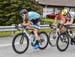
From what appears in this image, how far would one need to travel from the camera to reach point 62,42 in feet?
37.9

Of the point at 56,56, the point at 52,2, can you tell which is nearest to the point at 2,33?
the point at 56,56

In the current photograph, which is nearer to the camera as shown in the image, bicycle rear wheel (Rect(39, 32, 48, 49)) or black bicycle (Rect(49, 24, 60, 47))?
bicycle rear wheel (Rect(39, 32, 48, 49))

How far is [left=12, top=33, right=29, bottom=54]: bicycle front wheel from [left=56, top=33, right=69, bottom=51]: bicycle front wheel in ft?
3.86

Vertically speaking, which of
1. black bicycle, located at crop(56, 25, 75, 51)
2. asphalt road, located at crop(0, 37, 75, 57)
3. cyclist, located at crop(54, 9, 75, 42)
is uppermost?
cyclist, located at crop(54, 9, 75, 42)

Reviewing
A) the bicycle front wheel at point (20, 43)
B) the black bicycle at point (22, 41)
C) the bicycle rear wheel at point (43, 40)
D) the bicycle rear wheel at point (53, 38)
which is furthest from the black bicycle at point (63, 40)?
the bicycle front wheel at point (20, 43)

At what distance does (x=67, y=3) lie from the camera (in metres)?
52.8

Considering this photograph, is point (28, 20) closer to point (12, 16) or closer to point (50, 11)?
point (12, 16)

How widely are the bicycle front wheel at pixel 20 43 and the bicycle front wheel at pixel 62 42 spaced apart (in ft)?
3.86

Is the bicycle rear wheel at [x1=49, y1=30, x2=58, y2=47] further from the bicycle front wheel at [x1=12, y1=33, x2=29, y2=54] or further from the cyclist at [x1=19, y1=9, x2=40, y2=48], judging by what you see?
the bicycle front wheel at [x1=12, y1=33, x2=29, y2=54]

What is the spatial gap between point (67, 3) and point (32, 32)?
42.1 metres

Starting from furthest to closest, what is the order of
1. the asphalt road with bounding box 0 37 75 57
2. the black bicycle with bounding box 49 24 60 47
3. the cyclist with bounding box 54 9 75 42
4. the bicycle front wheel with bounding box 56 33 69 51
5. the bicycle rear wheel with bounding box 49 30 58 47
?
1. the bicycle rear wheel with bounding box 49 30 58 47
2. the black bicycle with bounding box 49 24 60 47
3. the cyclist with bounding box 54 9 75 42
4. the bicycle front wheel with bounding box 56 33 69 51
5. the asphalt road with bounding box 0 37 75 57

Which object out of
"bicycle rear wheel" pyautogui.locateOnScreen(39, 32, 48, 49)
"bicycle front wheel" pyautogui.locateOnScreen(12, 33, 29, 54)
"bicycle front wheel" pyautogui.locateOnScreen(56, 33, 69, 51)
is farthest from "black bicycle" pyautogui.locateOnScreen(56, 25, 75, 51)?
"bicycle front wheel" pyautogui.locateOnScreen(12, 33, 29, 54)

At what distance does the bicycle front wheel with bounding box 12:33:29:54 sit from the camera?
35.2 ft

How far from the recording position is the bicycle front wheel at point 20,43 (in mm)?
10727
